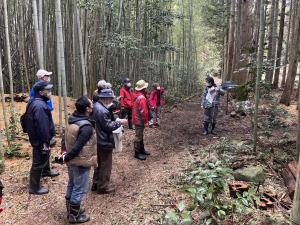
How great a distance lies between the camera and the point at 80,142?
376 cm

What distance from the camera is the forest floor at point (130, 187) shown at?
4.14m

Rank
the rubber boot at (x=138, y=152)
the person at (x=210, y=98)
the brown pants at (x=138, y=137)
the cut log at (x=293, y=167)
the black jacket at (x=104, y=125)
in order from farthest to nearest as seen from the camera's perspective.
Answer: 1. the person at (x=210, y=98)
2. the rubber boot at (x=138, y=152)
3. the brown pants at (x=138, y=137)
4. the cut log at (x=293, y=167)
5. the black jacket at (x=104, y=125)

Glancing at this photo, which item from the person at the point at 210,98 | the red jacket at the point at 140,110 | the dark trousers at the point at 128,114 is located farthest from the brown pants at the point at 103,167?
the dark trousers at the point at 128,114

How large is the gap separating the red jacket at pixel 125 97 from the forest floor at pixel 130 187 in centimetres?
100

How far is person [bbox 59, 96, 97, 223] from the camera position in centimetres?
377

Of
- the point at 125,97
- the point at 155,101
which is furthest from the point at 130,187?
the point at 155,101

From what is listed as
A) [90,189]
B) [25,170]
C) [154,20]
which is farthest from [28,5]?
[90,189]

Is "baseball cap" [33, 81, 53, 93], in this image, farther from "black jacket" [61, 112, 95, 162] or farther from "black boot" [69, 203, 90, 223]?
"black boot" [69, 203, 90, 223]

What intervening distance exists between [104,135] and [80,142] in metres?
0.83

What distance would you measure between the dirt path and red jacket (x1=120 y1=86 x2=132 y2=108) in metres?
1.43

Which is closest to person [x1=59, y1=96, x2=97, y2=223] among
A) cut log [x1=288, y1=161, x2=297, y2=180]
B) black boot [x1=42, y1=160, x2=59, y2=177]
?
black boot [x1=42, y1=160, x2=59, y2=177]

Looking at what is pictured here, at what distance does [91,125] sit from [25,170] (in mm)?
2336

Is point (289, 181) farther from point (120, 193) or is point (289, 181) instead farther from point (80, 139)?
point (80, 139)

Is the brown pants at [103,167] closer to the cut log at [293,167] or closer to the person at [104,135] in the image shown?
the person at [104,135]
